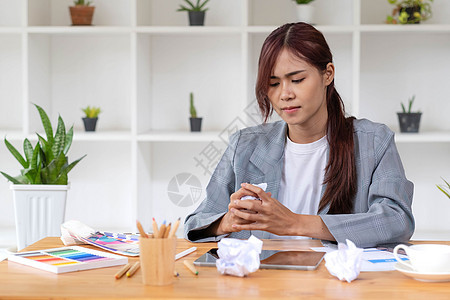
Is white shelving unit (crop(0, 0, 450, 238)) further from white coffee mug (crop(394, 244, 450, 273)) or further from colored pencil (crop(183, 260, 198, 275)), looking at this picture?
white coffee mug (crop(394, 244, 450, 273))

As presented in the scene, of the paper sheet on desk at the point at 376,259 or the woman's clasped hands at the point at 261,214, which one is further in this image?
the woman's clasped hands at the point at 261,214

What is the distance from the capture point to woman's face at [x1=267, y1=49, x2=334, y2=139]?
2.01 m

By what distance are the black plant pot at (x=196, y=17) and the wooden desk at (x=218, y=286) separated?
2108 millimetres

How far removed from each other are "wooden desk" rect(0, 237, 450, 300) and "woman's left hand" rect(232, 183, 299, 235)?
0.33m

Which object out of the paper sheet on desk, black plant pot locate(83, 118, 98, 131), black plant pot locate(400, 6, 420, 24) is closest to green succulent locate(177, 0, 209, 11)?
black plant pot locate(83, 118, 98, 131)

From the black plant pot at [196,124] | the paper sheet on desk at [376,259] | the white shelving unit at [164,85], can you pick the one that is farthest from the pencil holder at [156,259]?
the black plant pot at [196,124]

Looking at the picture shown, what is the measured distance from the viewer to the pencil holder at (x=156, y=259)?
49.4 inches

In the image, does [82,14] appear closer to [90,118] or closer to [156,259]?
[90,118]

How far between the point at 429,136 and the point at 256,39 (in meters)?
1.08

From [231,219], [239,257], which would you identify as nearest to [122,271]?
[239,257]

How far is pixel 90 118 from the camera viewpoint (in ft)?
11.2

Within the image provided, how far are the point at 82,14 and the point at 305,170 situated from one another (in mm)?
1806

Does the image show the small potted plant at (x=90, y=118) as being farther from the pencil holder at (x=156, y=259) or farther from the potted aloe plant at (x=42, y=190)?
the pencil holder at (x=156, y=259)

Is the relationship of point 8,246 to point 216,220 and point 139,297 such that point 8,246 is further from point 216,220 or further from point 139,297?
point 139,297
